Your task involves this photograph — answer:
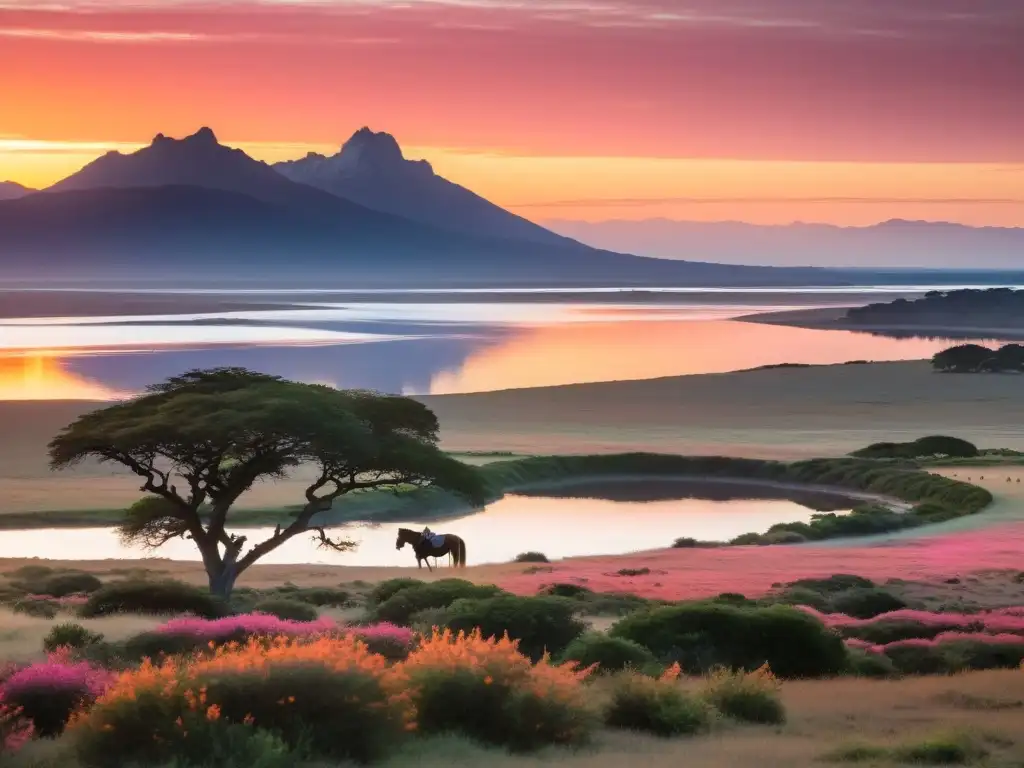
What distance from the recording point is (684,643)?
2273 cm

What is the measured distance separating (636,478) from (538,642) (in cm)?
4250

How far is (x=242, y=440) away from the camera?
30875 millimetres

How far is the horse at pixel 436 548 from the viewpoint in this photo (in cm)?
4034

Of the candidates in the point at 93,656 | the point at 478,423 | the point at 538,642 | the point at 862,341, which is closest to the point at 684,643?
the point at 538,642

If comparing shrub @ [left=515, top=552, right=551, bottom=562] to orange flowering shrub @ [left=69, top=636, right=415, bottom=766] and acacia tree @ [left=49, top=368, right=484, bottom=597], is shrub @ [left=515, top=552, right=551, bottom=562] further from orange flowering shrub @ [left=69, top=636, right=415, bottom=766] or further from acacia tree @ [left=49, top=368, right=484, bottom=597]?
orange flowering shrub @ [left=69, top=636, right=415, bottom=766]

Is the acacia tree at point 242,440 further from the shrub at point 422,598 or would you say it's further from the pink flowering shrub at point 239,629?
the pink flowering shrub at point 239,629

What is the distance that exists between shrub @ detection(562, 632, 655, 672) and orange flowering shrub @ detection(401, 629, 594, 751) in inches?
207

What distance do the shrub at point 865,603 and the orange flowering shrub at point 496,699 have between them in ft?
51.7

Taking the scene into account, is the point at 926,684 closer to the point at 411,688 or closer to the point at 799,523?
the point at 411,688

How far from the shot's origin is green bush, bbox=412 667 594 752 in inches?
577

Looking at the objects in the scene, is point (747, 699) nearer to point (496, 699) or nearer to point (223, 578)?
point (496, 699)

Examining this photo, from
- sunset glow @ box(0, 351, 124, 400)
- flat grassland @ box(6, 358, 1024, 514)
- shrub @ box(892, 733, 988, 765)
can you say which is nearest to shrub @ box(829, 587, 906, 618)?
shrub @ box(892, 733, 988, 765)

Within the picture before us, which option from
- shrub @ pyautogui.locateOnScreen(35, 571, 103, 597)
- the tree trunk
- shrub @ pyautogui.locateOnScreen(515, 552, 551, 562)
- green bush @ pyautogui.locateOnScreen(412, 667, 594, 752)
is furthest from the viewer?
shrub @ pyautogui.locateOnScreen(515, 552, 551, 562)

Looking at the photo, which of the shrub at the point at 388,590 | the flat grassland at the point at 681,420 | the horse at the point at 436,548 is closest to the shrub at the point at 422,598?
the shrub at the point at 388,590
